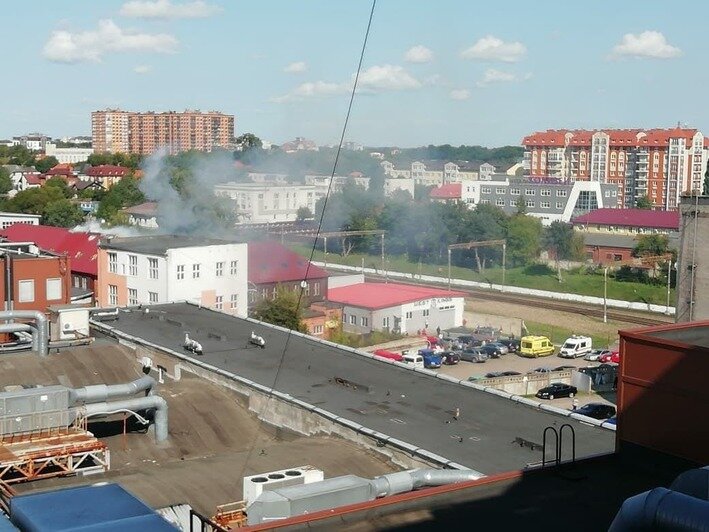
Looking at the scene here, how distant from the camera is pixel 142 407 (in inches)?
199

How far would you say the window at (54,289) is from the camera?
27.9 ft

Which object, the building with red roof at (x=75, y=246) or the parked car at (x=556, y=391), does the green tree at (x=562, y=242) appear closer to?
the building with red roof at (x=75, y=246)

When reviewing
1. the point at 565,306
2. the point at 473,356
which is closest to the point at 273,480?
the point at 473,356

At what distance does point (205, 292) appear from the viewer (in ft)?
34.3

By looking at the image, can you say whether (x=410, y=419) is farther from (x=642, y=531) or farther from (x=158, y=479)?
(x=642, y=531)

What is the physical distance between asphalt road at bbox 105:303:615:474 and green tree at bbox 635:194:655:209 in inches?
824

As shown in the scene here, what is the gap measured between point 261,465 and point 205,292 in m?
6.25

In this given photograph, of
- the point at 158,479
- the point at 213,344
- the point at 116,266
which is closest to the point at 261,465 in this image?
the point at 158,479

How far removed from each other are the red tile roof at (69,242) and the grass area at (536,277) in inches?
191

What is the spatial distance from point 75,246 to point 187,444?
803 centimetres

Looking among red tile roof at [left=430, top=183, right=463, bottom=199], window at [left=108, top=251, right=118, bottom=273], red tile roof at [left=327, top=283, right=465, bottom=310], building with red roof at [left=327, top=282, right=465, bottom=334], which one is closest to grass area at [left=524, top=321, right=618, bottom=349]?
building with red roof at [left=327, top=282, right=465, bottom=334]

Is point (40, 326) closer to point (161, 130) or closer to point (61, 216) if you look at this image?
point (61, 216)

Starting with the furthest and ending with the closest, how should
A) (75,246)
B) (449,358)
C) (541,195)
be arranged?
(541,195) < (75,246) < (449,358)

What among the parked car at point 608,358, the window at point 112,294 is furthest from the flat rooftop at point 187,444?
the parked car at point 608,358
